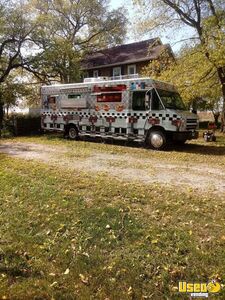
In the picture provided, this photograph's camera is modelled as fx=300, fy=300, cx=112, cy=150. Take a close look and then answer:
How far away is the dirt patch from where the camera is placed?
757cm

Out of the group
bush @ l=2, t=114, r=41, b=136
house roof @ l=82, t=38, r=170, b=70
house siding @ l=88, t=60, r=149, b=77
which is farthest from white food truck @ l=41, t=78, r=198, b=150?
house siding @ l=88, t=60, r=149, b=77

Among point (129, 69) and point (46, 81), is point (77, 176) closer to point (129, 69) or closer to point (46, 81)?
point (46, 81)

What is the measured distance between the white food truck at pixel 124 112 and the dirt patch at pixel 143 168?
8.95 feet

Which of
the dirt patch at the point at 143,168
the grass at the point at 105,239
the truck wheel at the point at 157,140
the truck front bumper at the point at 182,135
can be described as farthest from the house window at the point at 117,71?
the grass at the point at 105,239

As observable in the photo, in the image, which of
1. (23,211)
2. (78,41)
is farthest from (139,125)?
(78,41)

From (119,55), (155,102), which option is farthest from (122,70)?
(155,102)

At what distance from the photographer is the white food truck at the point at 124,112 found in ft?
43.8

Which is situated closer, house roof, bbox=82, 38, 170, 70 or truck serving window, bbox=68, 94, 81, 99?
truck serving window, bbox=68, 94, 81, 99

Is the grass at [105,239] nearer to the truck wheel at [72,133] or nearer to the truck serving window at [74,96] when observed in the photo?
the truck serving window at [74,96]

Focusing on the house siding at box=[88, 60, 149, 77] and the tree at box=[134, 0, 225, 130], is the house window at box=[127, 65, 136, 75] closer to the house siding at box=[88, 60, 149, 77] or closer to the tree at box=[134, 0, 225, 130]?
the house siding at box=[88, 60, 149, 77]


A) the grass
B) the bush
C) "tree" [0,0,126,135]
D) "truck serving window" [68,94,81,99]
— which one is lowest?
the grass

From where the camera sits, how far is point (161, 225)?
17.0ft

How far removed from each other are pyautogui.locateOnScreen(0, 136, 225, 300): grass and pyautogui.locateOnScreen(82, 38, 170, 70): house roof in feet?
87.6

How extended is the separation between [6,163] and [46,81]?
17194mm
